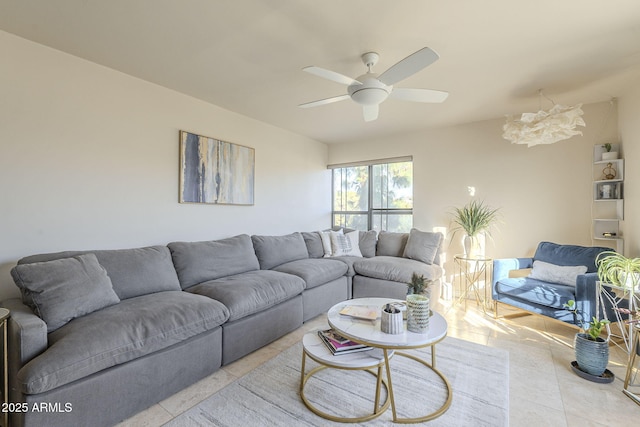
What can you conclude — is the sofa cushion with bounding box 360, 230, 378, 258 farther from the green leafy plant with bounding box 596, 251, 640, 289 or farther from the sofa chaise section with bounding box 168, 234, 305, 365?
the green leafy plant with bounding box 596, 251, 640, 289

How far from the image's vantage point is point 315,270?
3.24m

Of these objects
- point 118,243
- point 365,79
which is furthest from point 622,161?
point 118,243

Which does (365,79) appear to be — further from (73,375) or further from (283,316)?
(73,375)

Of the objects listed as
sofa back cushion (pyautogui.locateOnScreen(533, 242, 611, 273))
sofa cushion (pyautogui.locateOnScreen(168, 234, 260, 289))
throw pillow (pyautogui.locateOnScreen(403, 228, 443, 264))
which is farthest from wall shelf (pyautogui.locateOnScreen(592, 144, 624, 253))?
sofa cushion (pyautogui.locateOnScreen(168, 234, 260, 289))

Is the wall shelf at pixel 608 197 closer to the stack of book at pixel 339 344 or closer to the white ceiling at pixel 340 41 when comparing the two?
the white ceiling at pixel 340 41

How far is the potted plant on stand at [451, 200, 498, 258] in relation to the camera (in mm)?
3602

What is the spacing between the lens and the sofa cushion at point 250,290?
226 centimetres

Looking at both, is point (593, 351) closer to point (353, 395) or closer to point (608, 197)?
point (353, 395)

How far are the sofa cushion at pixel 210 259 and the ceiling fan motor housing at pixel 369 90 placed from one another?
1995 millimetres

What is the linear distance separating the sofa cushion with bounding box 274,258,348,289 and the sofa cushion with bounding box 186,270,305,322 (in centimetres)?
18

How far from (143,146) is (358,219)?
11.6ft

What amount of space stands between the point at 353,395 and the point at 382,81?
215 cm

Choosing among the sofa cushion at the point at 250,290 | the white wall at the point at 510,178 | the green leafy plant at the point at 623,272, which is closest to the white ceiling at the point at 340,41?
the white wall at the point at 510,178

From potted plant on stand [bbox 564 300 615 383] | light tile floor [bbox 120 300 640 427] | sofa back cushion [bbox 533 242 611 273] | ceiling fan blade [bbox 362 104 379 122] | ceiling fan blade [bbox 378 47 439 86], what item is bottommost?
light tile floor [bbox 120 300 640 427]
